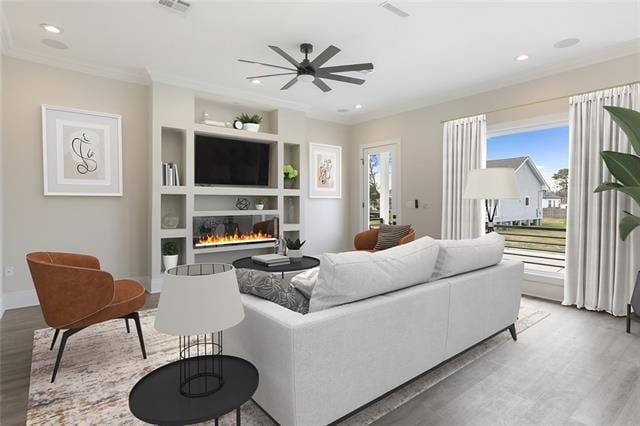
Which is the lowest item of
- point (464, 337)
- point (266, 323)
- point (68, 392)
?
point (68, 392)

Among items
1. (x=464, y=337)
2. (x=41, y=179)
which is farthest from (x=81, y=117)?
(x=464, y=337)

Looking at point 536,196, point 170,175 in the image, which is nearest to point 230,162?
point 170,175

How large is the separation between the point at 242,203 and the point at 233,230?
1.57 feet

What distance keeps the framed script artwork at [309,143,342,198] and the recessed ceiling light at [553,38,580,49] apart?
3.82m

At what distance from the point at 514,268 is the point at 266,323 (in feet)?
7.41

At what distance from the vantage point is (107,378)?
2.31 metres

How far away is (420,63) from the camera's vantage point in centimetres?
416

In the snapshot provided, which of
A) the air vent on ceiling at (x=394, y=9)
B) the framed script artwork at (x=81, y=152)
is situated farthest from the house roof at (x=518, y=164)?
the framed script artwork at (x=81, y=152)

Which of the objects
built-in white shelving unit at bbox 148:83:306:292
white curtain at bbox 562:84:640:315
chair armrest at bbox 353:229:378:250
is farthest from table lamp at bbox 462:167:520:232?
built-in white shelving unit at bbox 148:83:306:292

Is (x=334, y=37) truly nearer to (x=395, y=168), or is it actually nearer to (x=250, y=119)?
(x=250, y=119)

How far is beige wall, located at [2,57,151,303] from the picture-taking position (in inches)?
150

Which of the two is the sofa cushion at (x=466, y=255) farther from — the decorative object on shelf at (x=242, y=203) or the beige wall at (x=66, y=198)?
the beige wall at (x=66, y=198)

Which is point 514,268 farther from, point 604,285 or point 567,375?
point 604,285

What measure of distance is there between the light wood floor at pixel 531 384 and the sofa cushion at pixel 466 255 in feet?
2.34
